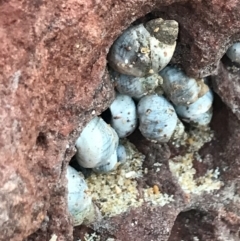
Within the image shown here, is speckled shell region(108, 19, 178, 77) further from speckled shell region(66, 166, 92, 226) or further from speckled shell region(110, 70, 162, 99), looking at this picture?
speckled shell region(66, 166, 92, 226)

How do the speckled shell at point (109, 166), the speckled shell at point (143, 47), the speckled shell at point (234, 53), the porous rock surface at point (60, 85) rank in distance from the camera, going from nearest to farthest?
the porous rock surface at point (60, 85), the speckled shell at point (143, 47), the speckled shell at point (109, 166), the speckled shell at point (234, 53)

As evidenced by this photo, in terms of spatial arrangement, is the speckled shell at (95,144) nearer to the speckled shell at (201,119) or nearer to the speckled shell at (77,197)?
the speckled shell at (77,197)

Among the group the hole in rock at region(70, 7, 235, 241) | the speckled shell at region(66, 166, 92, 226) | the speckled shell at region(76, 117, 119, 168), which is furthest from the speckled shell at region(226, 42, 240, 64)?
the speckled shell at region(66, 166, 92, 226)

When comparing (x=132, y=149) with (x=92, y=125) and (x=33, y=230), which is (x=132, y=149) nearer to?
(x=92, y=125)

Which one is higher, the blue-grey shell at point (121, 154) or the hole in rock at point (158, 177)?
the blue-grey shell at point (121, 154)

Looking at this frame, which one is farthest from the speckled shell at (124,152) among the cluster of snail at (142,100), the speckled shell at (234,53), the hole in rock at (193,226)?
the speckled shell at (234,53)

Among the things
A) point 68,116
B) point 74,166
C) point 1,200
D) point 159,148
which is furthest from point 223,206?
point 1,200
